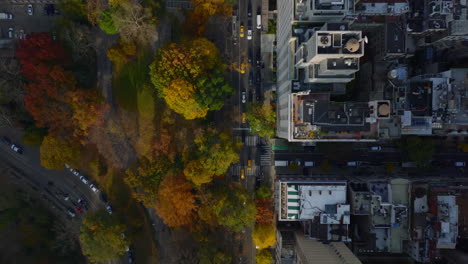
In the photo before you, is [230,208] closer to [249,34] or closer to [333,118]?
[333,118]

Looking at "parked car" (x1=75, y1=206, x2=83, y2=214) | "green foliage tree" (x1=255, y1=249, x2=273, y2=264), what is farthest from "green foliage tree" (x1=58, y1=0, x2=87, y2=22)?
"green foliage tree" (x1=255, y1=249, x2=273, y2=264)

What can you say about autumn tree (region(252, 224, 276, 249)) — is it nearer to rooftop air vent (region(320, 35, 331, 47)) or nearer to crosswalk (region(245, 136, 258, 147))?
crosswalk (region(245, 136, 258, 147))

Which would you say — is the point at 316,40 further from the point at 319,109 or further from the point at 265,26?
the point at 265,26

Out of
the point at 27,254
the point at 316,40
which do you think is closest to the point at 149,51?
the point at 316,40

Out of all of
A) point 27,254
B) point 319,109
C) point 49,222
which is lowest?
point 27,254

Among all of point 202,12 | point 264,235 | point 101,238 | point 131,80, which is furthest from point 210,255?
point 202,12

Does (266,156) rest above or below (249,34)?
below

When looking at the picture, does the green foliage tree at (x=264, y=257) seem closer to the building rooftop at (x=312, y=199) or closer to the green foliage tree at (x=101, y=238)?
the building rooftop at (x=312, y=199)

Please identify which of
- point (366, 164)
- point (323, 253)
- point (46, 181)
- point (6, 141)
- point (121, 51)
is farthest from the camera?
point (366, 164)
